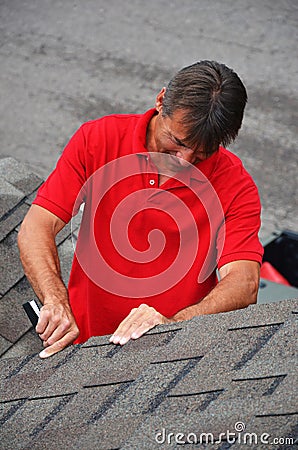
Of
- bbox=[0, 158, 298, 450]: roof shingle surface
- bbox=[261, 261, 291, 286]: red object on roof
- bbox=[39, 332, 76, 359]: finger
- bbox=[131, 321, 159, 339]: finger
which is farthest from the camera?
bbox=[261, 261, 291, 286]: red object on roof

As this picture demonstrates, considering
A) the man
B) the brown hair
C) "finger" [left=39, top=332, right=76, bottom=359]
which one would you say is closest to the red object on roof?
the man

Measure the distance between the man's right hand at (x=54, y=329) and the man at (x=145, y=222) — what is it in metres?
0.18

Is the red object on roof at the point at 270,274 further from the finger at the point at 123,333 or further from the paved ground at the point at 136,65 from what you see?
the finger at the point at 123,333

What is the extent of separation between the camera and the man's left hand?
268 centimetres

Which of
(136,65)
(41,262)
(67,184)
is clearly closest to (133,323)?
(41,262)

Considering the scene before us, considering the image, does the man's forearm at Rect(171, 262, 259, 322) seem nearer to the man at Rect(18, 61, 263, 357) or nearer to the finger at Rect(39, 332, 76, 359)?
the man at Rect(18, 61, 263, 357)

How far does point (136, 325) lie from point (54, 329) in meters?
0.38

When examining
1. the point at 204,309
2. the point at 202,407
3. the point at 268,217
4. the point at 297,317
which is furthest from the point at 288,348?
the point at 268,217

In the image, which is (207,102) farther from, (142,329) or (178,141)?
(142,329)

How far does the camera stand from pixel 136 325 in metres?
2.71

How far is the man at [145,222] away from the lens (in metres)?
3.25

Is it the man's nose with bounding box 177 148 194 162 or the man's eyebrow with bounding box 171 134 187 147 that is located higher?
the man's eyebrow with bounding box 171 134 187 147

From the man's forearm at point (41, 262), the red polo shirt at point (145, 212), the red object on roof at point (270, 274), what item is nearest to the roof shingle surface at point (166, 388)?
the man's forearm at point (41, 262)

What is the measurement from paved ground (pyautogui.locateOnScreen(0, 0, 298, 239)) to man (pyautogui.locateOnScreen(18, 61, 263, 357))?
4.34m
